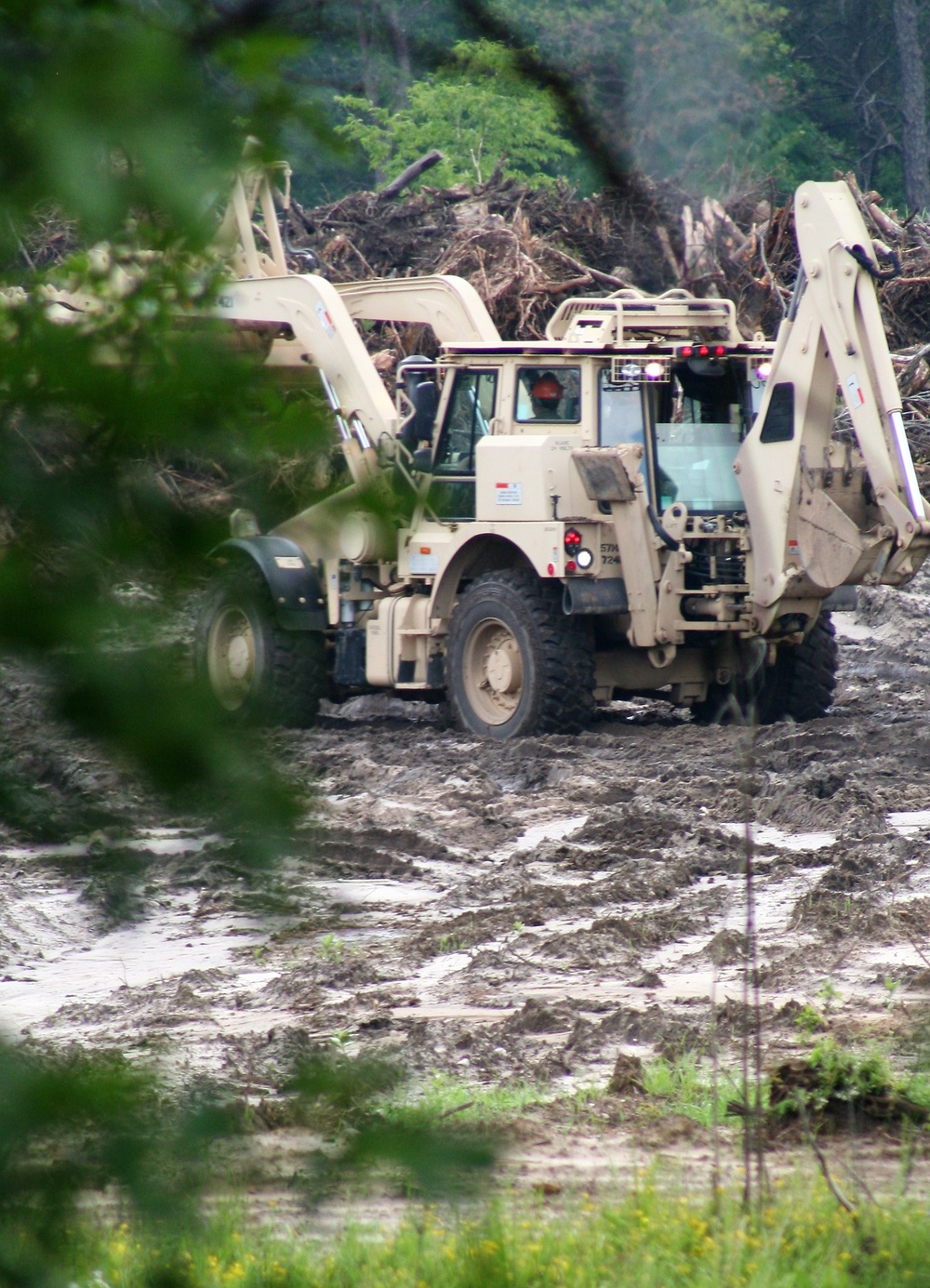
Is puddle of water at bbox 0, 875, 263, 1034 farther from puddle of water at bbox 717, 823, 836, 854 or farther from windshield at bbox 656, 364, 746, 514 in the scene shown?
windshield at bbox 656, 364, 746, 514

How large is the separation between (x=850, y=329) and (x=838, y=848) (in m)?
3.76

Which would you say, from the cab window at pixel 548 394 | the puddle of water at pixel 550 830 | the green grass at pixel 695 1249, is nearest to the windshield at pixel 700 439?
the cab window at pixel 548 394

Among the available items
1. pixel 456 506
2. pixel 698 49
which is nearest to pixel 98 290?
pixel 456 506

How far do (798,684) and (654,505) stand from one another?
1.87m

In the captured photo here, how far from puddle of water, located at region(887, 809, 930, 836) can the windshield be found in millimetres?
2838

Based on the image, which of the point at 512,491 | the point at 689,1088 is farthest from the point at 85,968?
the point at 512,491

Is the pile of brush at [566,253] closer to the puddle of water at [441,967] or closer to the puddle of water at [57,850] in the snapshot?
the puddle of water at [441,967]

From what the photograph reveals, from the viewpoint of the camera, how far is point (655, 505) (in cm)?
1144

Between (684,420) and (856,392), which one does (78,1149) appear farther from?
(684,420)

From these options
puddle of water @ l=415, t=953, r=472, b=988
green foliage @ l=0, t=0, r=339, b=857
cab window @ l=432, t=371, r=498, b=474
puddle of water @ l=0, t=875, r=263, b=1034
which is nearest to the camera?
green foliage @ l=0, t=0, r=339, b=857

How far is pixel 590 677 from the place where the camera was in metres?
11.6

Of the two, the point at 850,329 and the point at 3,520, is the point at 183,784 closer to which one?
the point at 3,520

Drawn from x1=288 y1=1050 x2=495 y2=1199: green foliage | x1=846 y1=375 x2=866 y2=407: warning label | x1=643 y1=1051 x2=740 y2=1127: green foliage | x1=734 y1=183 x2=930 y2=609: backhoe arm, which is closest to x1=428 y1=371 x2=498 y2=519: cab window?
x1=734 y1=183 x2=930 y2=609: backhoe arm

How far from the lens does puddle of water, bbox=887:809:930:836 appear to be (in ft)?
29.3
